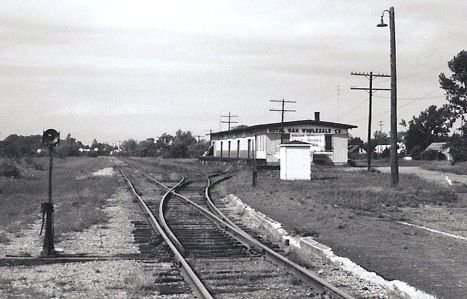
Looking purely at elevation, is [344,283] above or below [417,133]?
below

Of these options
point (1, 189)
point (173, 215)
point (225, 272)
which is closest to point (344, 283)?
point (225, 272)

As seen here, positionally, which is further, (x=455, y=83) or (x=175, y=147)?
(x=175, y=147)

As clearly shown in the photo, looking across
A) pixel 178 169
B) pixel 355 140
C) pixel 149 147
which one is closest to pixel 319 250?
pixel 178 169

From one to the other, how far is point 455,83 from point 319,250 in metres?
52.2

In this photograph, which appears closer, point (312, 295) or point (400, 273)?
point (312, 295)

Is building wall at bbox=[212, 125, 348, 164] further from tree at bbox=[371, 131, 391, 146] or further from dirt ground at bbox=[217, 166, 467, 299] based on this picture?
tree at bbox=[371, 131, 391, 146]

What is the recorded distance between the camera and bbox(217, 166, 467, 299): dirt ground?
7.71m

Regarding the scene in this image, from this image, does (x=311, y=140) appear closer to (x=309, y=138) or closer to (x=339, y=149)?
(x=309, y=138)

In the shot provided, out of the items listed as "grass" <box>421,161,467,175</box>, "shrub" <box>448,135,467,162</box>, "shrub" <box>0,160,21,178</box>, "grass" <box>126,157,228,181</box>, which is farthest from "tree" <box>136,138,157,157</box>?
"shrub" <box>0,160,21,178</box>

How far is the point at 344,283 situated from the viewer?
7.55 metres

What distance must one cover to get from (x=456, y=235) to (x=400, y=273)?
4416 millimetres

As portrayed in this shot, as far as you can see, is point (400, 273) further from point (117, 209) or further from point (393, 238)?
point (117, 209)

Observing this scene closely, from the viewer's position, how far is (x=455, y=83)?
57031mm

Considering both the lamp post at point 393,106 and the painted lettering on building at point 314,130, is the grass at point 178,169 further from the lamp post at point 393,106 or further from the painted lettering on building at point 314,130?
the lamp post at point 393,106
